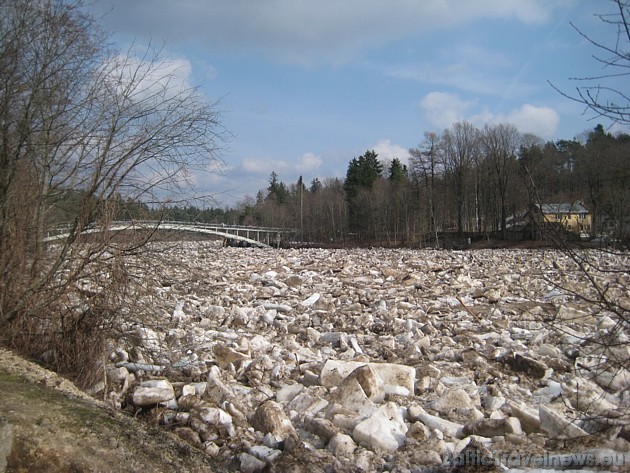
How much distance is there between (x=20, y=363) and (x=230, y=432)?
6.20 feet

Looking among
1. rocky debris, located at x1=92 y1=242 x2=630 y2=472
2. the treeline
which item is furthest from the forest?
rocky debris, located at x1=92 y1=242 x2=630 y2=472

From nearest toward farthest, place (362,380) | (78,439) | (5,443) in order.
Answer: (5,443)
(78,439)
(362,380)

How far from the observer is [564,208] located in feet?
10.1

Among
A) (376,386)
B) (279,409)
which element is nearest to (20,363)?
(279,409)

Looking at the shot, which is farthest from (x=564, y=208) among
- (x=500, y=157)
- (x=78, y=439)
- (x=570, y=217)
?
(x=500, y=157)

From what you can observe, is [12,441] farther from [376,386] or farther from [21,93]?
[21,93]

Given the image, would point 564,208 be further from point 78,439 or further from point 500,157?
point 500,157

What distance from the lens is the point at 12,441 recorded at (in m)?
2.62

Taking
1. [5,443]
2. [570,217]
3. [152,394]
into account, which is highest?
[570,217]

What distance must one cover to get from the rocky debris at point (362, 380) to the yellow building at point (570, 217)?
15.0 inches

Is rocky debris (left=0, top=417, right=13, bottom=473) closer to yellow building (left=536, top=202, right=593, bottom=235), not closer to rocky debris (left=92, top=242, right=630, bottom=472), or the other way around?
rocky debris (left=92, top=242, right=630, bottom=472)

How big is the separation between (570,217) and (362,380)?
209 centimetres

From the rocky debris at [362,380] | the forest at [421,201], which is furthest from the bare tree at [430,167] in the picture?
the rocky debris at [362,380]

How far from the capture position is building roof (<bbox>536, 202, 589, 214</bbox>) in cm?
278
